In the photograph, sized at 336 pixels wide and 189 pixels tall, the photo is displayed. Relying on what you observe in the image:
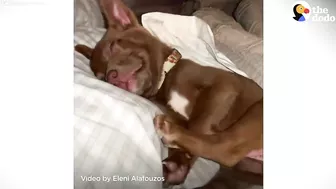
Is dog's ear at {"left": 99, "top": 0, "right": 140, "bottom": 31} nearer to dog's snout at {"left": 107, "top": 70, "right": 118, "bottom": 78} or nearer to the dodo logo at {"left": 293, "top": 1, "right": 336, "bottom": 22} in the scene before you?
dog's snout at {"left": 107, "top": 70, "right": 118, "bottom": 78}

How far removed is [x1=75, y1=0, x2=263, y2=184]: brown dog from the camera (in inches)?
35.4

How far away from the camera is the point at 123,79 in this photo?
2.94 feet

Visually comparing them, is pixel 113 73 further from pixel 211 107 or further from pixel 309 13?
pixel 309 13

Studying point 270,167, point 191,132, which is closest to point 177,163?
point 191,132

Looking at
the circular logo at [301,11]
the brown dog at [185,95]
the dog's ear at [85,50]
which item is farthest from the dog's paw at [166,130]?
the circular logo at [301,11]

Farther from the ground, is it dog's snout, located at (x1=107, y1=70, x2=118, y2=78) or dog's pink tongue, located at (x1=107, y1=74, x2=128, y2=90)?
dog's snout, located at (x1=107, y1=70, x2=118, y2=78)

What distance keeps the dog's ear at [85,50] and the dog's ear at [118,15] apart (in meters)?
0.06

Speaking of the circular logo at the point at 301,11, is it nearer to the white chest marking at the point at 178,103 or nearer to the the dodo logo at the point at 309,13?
the the dodo logo at the point at 309,13

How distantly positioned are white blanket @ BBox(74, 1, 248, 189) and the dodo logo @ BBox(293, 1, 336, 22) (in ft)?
0.95

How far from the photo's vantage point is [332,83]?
92cm

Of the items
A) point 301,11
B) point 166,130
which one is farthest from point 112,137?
point 301,11

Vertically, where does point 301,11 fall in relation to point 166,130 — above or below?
above

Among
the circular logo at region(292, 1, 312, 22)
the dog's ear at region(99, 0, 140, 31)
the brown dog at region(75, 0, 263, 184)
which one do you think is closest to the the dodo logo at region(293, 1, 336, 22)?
the circular logo at region(292, 1, 312, 22)

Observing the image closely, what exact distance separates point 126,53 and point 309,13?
1.04 feet
